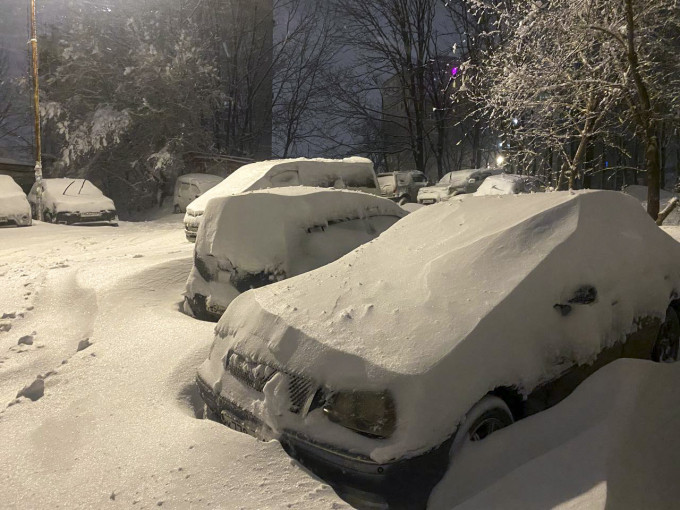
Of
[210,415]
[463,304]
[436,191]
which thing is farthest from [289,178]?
[436,191]

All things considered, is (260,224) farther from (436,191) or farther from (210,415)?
(436,191)

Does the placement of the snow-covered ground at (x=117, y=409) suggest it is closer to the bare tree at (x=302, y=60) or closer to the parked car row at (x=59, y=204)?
the parked car row at (x=59, y=204)

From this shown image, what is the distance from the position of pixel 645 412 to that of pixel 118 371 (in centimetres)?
377

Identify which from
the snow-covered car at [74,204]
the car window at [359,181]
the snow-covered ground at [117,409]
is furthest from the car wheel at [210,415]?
the snow-covered car at [74,204]

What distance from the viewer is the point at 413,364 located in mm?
2631

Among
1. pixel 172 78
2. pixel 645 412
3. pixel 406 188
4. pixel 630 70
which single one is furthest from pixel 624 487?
pixel 172 78

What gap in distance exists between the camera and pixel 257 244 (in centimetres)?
585

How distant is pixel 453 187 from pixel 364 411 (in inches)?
781

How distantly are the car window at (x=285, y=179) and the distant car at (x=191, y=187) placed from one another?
732 centimetres

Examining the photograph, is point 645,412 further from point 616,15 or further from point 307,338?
point 616,15

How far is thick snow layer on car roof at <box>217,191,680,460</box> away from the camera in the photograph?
267 centimetres

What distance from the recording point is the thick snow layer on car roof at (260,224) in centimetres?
583

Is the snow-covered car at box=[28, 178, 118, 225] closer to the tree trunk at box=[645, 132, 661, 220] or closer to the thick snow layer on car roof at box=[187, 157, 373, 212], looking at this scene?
the thick snow layer on car roof at box=[187, 157, 373, 212]

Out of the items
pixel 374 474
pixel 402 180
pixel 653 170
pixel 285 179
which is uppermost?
pixel 653 170
